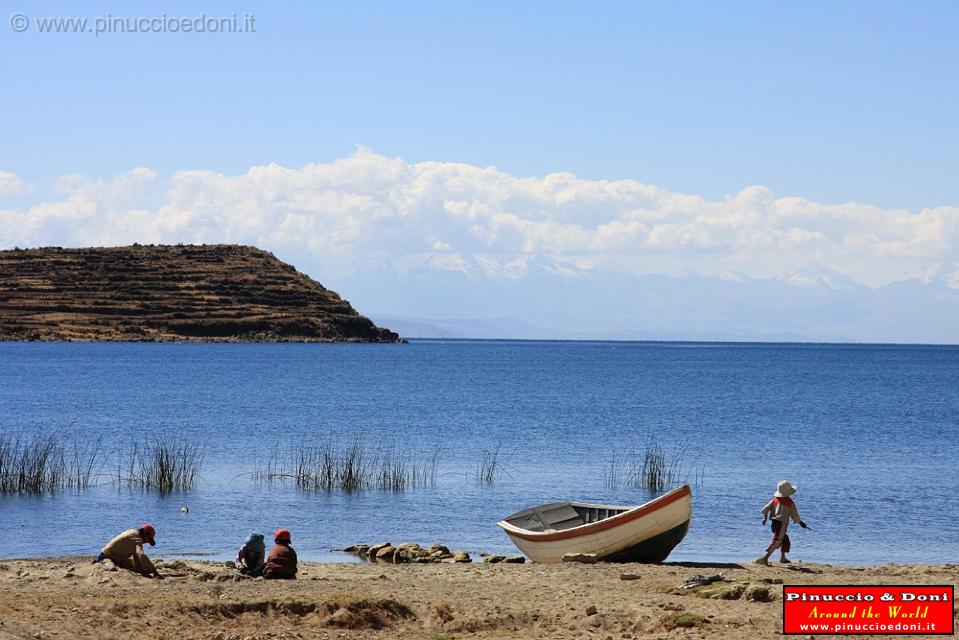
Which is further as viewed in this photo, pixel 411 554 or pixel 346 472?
pixel 346 472

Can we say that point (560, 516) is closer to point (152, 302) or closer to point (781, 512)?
point (781, 512)

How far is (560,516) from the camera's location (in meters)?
24.0

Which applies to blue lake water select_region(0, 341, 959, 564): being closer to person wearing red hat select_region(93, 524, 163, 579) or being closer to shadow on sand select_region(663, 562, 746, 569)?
shadow on sand select_region(663, 562, 746, 569)

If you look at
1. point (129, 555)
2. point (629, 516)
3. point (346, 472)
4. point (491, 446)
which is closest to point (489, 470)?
point (346, 472)

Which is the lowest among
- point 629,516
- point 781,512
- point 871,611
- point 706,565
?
point 706,565

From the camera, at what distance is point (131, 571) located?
19.1 m

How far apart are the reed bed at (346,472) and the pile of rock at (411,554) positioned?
9938 millimetres

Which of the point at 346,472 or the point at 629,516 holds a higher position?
the point at 629,516

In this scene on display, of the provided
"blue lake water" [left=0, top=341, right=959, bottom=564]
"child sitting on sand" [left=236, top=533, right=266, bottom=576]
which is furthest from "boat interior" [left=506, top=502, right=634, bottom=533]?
"child sitting on sand" [left=236, top=533, right=266, bottom=576]

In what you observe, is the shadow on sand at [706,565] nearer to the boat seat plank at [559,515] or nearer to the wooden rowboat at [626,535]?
the wooden rowboat at [626,535]

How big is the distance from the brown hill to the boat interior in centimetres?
15676

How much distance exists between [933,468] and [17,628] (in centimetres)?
3660

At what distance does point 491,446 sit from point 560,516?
2333cm

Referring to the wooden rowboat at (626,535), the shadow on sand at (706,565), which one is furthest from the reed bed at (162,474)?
the shadow on sand at (706,565)
